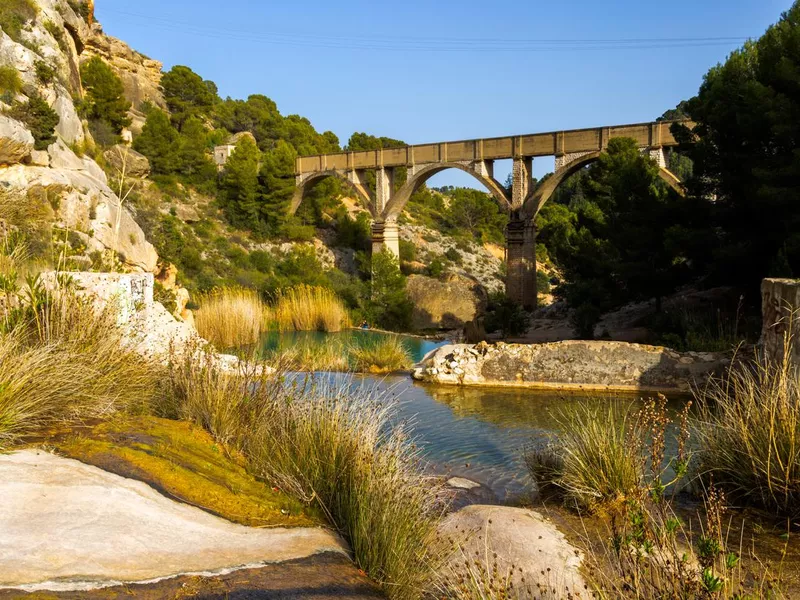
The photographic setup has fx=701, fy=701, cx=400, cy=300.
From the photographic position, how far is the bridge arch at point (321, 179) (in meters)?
31.5

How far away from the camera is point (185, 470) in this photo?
11.6 feet

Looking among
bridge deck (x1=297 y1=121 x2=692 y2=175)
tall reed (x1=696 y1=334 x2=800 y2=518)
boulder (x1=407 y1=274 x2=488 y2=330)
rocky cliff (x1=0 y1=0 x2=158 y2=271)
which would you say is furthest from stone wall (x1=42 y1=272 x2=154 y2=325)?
boulder (x1=407 y1=274 x2=488 y2=330)

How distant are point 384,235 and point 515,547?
2698 centimetres

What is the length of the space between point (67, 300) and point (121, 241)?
324 inches

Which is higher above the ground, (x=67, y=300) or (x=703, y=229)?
(x=703, y=229)

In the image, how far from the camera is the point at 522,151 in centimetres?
2495

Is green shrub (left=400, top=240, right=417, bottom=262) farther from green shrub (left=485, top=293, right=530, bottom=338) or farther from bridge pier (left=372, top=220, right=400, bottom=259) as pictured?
green shrub (left=485, top=293, right=530, bottom=338)

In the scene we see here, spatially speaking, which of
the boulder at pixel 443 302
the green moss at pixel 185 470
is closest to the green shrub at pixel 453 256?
the boulder at pixel 443 302

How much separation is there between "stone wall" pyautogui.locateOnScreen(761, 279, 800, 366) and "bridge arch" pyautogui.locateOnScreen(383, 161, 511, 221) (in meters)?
18.7

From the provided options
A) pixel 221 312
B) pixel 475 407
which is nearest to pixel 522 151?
pixel 221 312

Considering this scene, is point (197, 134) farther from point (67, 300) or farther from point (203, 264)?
point (67, 300)

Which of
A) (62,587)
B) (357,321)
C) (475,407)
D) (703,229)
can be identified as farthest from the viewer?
(357,321)

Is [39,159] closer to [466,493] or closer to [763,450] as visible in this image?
[466,493]

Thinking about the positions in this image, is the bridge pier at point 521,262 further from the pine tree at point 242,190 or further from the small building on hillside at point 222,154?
the small building on hillside at point 222,154
